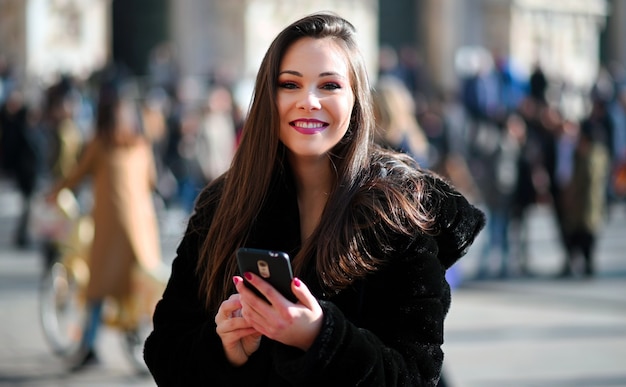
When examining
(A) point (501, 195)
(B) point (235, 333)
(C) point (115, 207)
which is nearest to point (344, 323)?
(B) point (235, 333)

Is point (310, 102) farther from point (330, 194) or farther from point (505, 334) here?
point (505, 334)

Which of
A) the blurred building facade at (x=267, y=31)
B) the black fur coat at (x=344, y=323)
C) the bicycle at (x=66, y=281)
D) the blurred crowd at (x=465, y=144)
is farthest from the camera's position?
the blurred building facade at (x=267, y=31)

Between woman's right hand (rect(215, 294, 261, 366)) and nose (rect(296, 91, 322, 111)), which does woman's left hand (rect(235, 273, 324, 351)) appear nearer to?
woman's right hand (rect(215, 294, 261, 366))

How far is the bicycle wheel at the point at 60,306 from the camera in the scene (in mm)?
7918

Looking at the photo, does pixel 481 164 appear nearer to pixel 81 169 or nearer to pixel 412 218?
pixel 81 169

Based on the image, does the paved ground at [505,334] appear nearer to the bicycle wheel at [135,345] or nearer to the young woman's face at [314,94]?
the bicycle wheel at [135,345]

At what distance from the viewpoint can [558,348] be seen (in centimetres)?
801

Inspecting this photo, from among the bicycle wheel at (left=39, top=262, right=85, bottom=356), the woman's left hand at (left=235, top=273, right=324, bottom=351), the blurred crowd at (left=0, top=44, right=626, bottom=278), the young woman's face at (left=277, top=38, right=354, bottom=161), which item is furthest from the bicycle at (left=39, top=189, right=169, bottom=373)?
the woman's left hand at (left=235, top=273, right=324, bottom=351)

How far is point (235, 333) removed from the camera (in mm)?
2664

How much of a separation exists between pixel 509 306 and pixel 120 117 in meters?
3.73

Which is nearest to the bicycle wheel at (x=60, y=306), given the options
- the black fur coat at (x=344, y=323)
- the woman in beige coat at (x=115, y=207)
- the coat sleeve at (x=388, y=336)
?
the woman in beige coat at (x=115, y=207)

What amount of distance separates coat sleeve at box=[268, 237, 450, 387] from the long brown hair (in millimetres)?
65

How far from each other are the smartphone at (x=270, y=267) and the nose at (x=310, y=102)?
1.36 feet

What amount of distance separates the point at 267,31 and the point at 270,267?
810 inches
